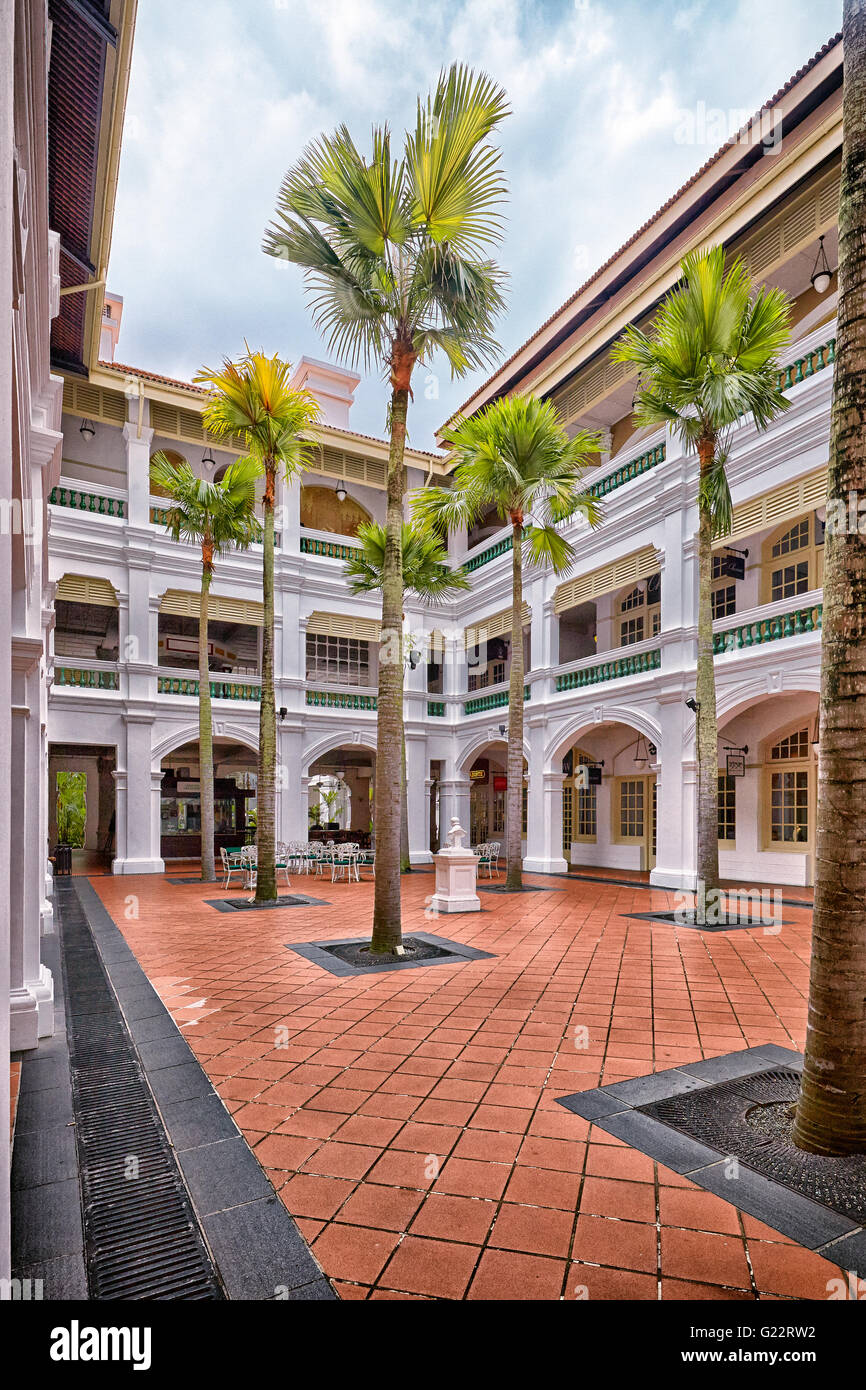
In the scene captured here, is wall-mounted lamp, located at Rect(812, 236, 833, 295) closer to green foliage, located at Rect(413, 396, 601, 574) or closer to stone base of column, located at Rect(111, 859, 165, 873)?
green foliage, located at Rect(413, 396, 601, 574)

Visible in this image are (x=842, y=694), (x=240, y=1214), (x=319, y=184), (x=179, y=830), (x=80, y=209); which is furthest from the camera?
(x=179, y=830)

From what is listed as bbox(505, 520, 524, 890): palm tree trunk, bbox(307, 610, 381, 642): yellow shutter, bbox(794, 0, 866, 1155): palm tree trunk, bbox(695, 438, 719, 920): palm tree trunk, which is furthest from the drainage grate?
bbox(307, 610, 381, 642): yellow shutter

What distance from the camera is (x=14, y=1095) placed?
443 centimetres

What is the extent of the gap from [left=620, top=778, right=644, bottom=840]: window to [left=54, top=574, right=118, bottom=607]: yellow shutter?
1351 centimetres

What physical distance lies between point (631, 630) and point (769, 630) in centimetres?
635

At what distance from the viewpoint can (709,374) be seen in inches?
391

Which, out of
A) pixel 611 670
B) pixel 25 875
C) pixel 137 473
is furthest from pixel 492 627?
pixel 25 875

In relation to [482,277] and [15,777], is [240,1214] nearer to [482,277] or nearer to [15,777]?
[15,777]

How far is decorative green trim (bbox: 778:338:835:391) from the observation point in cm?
1139

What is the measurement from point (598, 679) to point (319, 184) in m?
11.1

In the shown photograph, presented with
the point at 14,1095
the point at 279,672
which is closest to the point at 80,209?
the point at 14,1095

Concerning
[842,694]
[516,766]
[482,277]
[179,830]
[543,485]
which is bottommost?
[179,830]

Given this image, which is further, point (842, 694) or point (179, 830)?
point (179, 830)

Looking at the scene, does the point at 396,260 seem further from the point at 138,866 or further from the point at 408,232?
the point at 138,866
